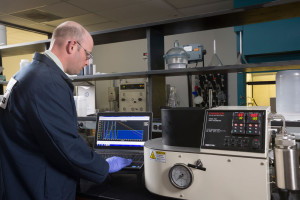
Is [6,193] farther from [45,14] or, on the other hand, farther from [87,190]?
[45,14]

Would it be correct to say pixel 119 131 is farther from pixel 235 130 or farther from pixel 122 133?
pixel 235 130

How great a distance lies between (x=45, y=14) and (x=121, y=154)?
11.4 ft

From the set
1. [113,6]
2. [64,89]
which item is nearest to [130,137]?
[64,89]

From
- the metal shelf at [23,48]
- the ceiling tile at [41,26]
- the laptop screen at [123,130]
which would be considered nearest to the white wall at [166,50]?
the ceiling tile at [41,26]

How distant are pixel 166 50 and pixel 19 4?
2.54 meters

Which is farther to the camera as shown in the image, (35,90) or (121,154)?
(121,154)

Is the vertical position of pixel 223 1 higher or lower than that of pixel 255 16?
higher

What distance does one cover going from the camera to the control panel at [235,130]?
34.8 inches

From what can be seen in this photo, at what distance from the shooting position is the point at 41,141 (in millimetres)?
928

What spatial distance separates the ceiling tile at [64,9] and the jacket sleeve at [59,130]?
313 centimetres

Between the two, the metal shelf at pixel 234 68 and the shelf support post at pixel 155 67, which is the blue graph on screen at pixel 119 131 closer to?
the shelf support post at pixel 155 67

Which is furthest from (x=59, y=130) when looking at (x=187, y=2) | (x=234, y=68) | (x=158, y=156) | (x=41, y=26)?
(x=41, y=26)

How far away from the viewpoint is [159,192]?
1.04 m

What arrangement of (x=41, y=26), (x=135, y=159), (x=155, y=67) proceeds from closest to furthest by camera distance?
(x=135, y=159) < (x=155, y=67) < (x=41, y=26)
